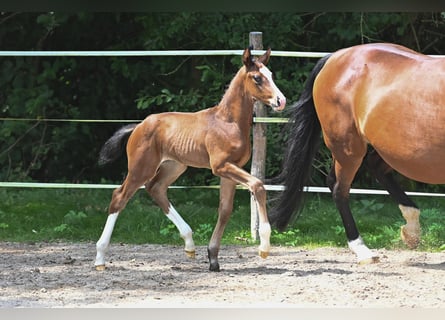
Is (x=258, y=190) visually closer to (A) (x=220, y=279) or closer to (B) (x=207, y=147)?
(B) (x=207, y=147)

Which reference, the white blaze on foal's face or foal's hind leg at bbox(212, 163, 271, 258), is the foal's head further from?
foal's hind leg at bbox(212, 163, 271, 258)

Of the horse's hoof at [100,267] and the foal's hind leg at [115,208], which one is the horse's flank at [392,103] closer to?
the foal's hind leg at [115,208]

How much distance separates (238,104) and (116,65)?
3.59 meters

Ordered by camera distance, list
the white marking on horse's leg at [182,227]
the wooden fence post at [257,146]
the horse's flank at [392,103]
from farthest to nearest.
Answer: the wooden fence post at [257,146] → the white marking on horse's leg at [182,227] → the horse's flank at [392,103]

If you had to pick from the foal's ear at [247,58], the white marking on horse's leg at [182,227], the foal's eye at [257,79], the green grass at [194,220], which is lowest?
the green grass at [194,220]

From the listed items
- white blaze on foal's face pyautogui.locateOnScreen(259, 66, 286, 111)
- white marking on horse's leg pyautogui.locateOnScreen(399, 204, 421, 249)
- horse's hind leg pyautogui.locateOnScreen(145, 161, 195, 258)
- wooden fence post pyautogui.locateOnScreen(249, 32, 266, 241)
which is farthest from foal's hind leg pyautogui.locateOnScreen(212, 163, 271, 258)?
wooden fence post pyautogui.locateOnScreen(249, 32, 266, 241)

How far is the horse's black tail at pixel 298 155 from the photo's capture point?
5.23m

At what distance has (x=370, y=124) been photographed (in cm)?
476

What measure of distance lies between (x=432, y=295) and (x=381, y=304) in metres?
0.34

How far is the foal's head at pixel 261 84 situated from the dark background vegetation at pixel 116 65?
2.60 metres

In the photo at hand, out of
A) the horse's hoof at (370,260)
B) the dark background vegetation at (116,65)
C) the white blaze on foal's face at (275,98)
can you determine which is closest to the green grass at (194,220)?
the dark background vegetation at (116,65)

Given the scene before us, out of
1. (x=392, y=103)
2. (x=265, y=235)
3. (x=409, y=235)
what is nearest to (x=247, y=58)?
(x=392, y=103)

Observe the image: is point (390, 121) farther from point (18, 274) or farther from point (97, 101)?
point (97, 101)
